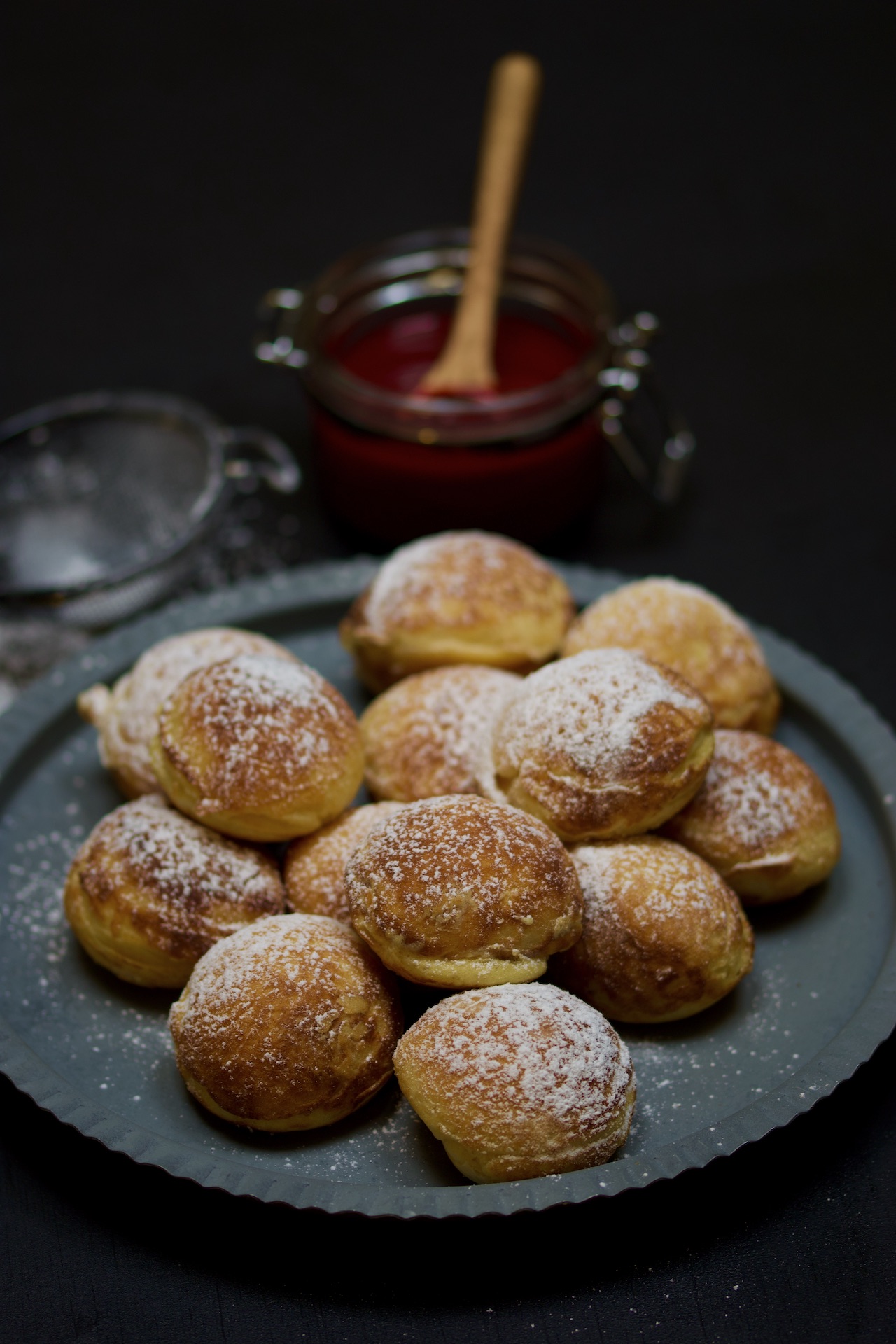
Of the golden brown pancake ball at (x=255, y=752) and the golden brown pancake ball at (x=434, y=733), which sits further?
the golden brown pancake ball at (x=434, y=733)

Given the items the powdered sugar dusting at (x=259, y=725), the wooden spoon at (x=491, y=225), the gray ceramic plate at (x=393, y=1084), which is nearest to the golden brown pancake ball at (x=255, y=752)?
the powdered sugar dusting at (x=259, y=725)

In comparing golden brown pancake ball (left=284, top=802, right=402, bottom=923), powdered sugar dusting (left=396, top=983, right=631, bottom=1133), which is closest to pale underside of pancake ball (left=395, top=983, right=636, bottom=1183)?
powdered sugar dusting (left=396, top=983, right=631, bottom=1133)

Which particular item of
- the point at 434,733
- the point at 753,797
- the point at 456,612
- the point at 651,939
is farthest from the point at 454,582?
the point at 651,939

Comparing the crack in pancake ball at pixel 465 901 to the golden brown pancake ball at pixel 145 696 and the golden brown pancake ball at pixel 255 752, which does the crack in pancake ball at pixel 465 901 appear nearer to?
the golden brown pancake ball at pixel 255 752

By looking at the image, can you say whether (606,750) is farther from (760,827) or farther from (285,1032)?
(285,1032)

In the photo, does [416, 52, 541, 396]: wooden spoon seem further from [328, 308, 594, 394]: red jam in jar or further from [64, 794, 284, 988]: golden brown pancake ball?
[64, 794, 284, 988]: golden brown pancake ball

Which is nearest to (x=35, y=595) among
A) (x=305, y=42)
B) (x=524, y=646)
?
(x=524, y=646)

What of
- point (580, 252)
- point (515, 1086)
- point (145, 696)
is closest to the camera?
point (515, 1086)
